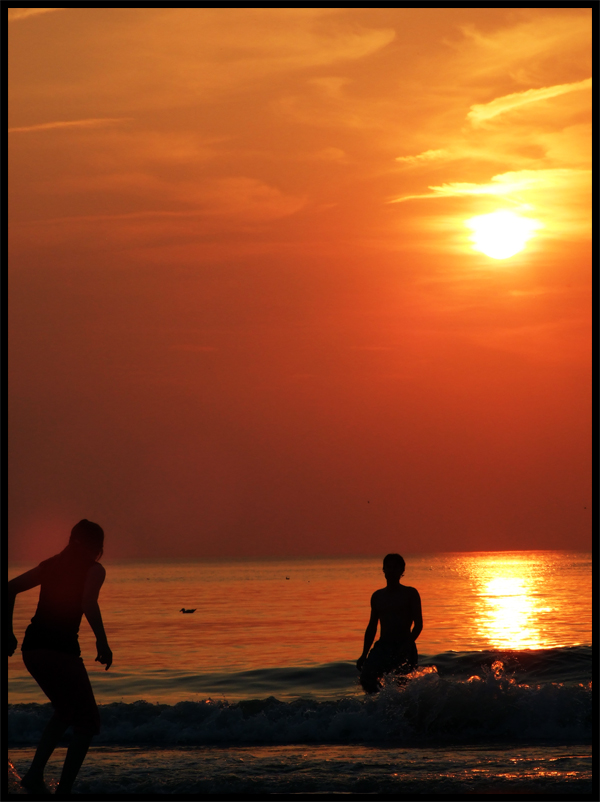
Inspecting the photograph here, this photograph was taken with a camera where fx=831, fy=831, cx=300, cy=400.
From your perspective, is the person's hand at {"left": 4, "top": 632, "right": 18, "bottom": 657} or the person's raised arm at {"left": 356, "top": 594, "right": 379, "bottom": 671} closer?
the person's hand at {"left": 4, "top": 632, "right": 18, "bottom": 657}

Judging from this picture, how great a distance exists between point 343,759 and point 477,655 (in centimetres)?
841

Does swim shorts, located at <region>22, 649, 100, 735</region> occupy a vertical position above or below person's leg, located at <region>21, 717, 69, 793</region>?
above

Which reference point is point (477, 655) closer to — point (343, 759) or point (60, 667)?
point (343, 759)

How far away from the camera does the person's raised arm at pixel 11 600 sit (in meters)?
6.33

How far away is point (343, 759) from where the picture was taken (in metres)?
9.48

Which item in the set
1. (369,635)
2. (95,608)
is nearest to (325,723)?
(369,635)

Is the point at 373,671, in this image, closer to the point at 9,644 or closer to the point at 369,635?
the point at 369,635

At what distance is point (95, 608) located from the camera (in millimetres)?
6578

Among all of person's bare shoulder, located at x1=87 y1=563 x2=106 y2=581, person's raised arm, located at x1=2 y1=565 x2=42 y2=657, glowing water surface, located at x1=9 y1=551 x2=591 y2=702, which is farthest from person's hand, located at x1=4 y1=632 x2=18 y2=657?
glowing water surface, located at x1=9 y1=551 x2=591 y2=702

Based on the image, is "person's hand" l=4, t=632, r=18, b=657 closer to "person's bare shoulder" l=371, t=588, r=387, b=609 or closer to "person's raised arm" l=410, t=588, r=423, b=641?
"person's bare shoulder" l=371, t=588, r=387, b=609

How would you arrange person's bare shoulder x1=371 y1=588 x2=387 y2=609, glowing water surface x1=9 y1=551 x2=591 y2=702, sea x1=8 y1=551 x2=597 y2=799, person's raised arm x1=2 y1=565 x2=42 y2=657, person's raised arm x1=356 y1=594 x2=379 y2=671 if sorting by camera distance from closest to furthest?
person's raised arm x1=2 y1=565 x2=42 y2=657 < sea x1=8 y1=551 x2=597 y2=799 < person's raised arm x1=356 y1=594 x2=379 y2=671 < person's bare shoulder x1=371 y1=588 x2=387 y2=609 < glowing water surface x1=9 y1=551 x2=591 y2=702

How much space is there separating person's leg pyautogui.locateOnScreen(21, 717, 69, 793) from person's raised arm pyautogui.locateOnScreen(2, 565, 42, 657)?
2.25 ft

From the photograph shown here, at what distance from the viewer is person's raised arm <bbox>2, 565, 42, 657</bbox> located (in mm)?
6332

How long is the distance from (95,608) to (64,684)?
643 millimetres
